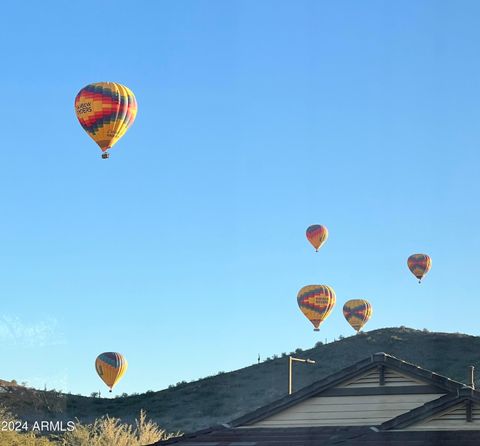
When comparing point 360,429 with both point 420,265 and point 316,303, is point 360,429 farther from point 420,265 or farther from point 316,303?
point 420,265

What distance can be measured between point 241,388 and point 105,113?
60088mm

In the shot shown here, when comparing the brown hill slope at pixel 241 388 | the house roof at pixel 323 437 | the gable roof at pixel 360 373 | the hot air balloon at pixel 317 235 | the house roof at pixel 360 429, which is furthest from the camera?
the brown hill slope at pixel 241 388

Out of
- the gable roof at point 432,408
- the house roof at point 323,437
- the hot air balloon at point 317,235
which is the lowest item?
the house roof at point 323,437

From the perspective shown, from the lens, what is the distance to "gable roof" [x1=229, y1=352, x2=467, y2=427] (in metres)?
24.7

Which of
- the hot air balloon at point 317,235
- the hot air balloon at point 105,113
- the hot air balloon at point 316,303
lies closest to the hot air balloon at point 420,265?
the hot air balloon at point 317,235

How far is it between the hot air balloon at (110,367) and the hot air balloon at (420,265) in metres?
32.3

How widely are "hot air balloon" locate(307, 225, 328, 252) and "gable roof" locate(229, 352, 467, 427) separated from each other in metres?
56.3

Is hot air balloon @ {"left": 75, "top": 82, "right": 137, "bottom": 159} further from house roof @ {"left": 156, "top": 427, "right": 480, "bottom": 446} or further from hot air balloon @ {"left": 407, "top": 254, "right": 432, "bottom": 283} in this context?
hot air balloon @ {"left": 407, "top": 254, "right": 432, "bottom": 283}

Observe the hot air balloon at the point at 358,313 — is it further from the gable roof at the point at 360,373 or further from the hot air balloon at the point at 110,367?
the gable roof at the point at 360,373

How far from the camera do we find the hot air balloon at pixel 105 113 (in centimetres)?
5112

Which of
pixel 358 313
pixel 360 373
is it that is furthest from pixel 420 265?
pixel 360 373

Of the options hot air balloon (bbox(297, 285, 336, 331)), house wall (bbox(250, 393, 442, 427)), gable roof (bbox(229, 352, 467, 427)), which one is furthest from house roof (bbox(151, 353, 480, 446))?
hot air balloon (bbox(297, 285, 336, 331))

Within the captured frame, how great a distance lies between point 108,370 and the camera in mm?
67750

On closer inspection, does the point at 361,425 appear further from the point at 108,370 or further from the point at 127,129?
the point at 108,370
